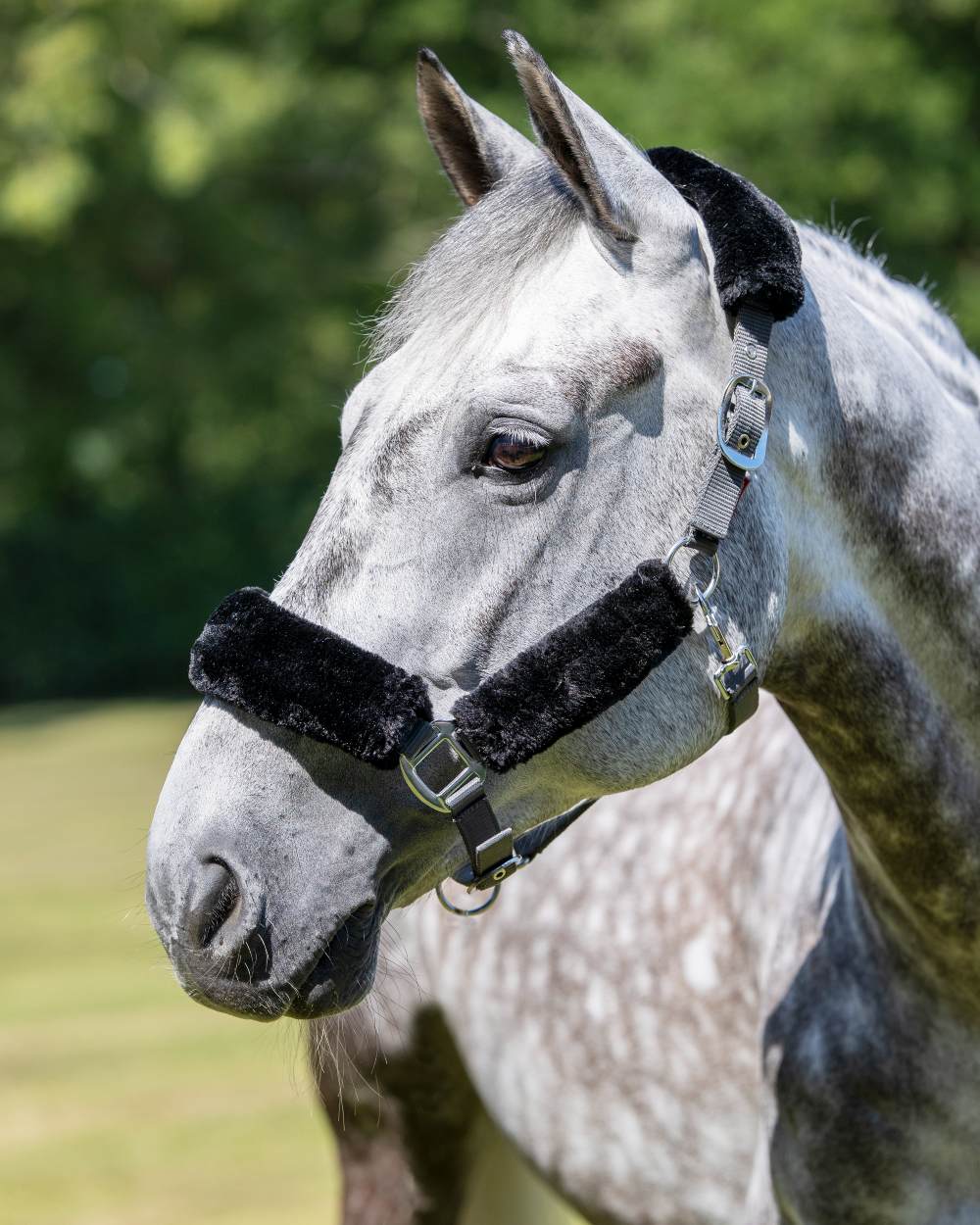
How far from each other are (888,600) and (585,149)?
2.52 ft

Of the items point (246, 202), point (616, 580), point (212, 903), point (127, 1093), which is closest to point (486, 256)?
point (616, 580)

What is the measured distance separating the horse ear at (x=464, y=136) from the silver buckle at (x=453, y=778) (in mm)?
894

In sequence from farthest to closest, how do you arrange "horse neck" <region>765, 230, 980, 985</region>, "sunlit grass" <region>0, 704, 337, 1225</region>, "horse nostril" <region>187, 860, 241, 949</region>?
"sunlit grass" <region>0, 704, 337, 1225</region>, "horse neck" <region>765, 230, 980, 985</region>, "horse nostril" <region>187, 860, 241, 949</region>

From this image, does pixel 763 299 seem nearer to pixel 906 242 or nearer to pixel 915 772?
pixel 915 772

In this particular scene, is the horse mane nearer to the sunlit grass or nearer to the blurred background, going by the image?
the sunlit grass

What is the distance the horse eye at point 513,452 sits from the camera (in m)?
2.04

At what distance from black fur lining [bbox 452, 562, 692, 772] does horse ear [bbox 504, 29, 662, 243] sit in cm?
47

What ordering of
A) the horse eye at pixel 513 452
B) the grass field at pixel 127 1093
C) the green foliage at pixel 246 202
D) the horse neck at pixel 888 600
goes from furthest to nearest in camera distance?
the green foliage at pixel 246 202 → the grass field at pixel 127 1093 → the horse neck at pixel 888 600 → the horse eye at pixel 513 452

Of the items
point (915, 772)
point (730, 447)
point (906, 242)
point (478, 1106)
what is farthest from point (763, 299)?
point (906, 242)

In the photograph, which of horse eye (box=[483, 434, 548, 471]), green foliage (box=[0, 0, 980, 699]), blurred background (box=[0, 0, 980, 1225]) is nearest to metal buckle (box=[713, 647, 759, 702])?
horse eye (box=[483, 434, 548, 471])

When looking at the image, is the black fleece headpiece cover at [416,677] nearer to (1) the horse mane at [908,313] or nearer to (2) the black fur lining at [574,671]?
(2) the black fur lining at [574,671]

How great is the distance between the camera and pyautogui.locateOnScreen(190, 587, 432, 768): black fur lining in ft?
6.52

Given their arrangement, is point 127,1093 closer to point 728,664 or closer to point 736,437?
point 728,664

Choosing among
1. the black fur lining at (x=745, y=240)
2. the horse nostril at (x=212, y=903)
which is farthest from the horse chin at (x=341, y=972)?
the black fur lining at (x=745, y=240)
